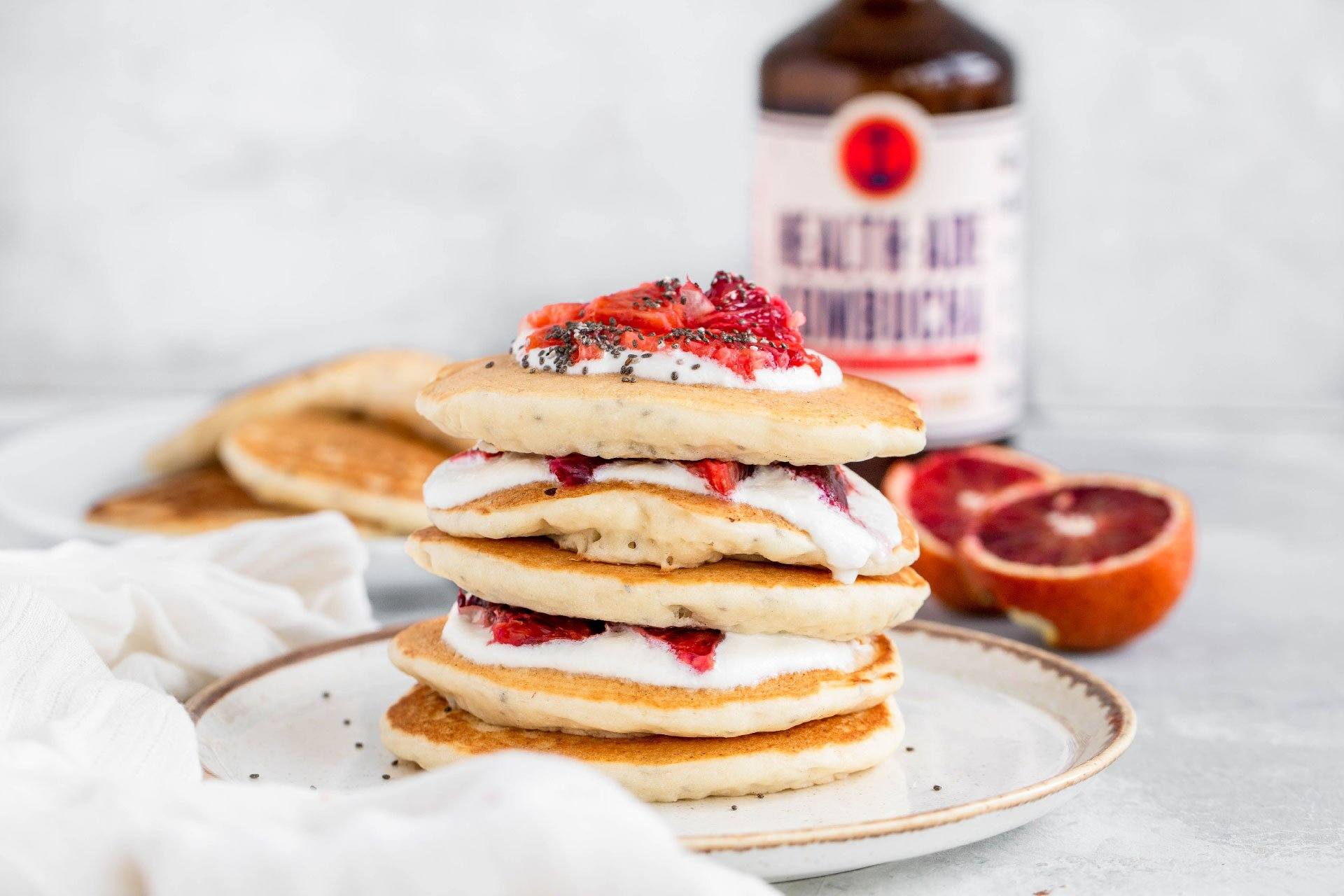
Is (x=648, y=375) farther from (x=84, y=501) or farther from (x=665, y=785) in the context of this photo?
(x=84, y=501)

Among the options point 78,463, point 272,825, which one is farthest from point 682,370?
point 78,463

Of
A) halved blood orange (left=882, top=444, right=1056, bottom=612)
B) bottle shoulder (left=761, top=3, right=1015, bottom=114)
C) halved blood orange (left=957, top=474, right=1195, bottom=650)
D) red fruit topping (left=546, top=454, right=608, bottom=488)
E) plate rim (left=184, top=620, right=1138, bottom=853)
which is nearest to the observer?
plate rim (left=184, top=620, right=1138, bottom=853)

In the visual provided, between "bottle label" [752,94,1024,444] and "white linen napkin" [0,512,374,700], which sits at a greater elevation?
"bottle label" [752,94,1024,444]

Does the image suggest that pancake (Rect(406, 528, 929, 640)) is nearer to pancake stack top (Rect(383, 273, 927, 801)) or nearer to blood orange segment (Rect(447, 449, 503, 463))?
pancake stack top (Rect(383, 273, 927, 801))

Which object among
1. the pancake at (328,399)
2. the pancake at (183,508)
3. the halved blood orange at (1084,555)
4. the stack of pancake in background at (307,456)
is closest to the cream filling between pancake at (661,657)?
the halved blood orange at (1084,555)

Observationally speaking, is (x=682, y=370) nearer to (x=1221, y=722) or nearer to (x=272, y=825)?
(x=272, y=825)

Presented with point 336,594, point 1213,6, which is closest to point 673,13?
point 1213,6

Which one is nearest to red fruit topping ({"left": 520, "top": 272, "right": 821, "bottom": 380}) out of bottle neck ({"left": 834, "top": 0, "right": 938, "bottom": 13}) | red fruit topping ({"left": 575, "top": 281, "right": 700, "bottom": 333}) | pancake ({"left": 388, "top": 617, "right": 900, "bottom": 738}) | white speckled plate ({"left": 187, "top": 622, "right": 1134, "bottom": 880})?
red fruit topping ({"left": 575, "top": 281, "right": 700, "bottom": 333})

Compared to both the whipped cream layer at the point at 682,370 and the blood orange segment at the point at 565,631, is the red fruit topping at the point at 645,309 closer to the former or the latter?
the whipped cream layer at the point at 682,370
